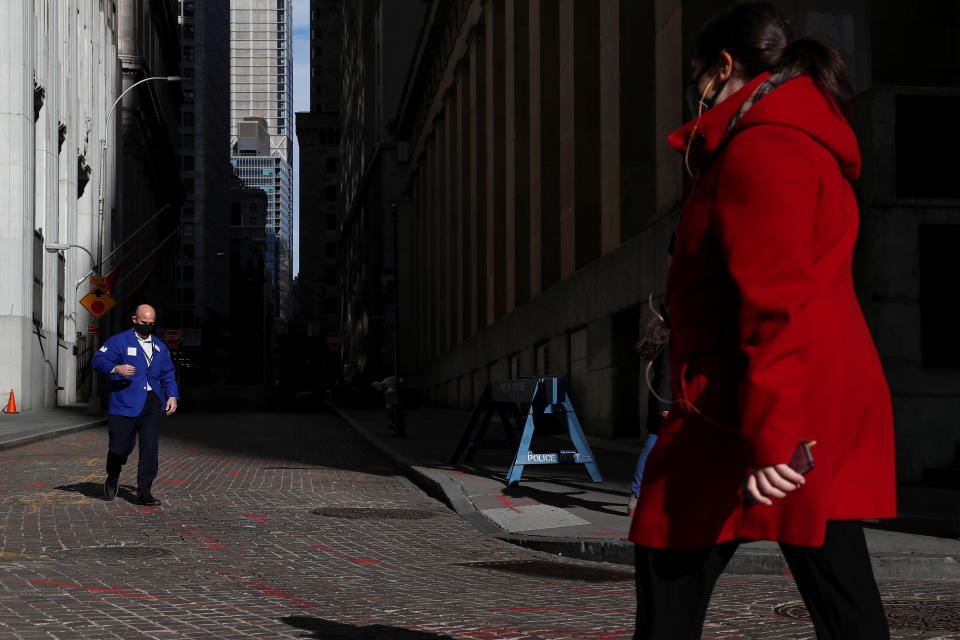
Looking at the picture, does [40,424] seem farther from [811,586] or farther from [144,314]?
[811,586]

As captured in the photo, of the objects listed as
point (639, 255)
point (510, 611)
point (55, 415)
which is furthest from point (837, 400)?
point (55, 415)

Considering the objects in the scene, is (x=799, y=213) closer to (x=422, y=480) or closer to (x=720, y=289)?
(x=720, y=289)

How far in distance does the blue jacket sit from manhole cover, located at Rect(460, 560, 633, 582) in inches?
176

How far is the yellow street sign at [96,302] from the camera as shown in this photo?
3441 centimetres

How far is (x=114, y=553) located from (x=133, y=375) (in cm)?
342

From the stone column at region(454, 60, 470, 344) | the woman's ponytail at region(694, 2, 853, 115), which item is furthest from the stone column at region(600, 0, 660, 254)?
the stone column at region(454, 60, 470, 344)

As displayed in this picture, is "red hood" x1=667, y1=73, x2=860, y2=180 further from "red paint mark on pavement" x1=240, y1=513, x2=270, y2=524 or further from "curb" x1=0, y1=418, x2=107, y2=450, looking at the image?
"curb" x1=0, y1=418, x2=107, y2=450

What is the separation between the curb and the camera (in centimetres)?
2053

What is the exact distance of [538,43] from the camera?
29.8 m

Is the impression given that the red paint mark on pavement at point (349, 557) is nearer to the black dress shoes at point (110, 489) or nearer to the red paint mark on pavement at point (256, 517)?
the red paint mark on pavement at point (256, 517)

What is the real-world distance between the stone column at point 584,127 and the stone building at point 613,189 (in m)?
0.04

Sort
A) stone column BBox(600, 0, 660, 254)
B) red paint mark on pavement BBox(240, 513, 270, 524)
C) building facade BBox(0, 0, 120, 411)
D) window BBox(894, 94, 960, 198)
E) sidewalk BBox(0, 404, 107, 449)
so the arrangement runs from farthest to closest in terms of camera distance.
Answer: building facade BBox(0, 0, 120, 411)
stone column BBox(600, 0, 660, 254)
sidewalk BBox(0, 404, 107, 449)
window BBox(894, 94, 960, 198)
red paint mark on pavement BBox(240, 513, 270, 524)

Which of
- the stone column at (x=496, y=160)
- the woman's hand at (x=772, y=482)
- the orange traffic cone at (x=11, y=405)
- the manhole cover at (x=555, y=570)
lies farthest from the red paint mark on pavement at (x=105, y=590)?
the stone column at (x=496, y=160)

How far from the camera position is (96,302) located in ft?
113
